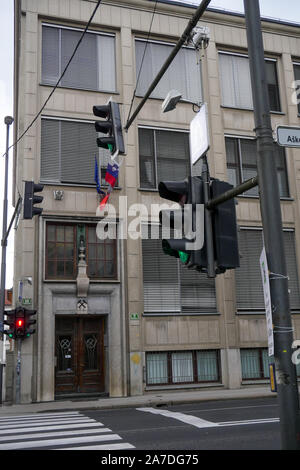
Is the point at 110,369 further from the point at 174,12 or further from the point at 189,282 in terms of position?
the point at 174,12

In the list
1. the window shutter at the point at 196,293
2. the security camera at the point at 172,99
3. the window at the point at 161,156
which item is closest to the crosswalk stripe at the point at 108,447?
the security camera at the point at 172,99

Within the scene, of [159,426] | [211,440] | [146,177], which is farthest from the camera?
[146,177]

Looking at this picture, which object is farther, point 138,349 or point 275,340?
point 138,349

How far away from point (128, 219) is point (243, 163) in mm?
6671

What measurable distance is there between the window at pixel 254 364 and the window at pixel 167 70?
11705 millimetres

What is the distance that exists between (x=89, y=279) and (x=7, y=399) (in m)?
5.48

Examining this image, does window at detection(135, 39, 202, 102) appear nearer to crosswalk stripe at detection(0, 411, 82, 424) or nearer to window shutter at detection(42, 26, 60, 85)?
window shutter at detection(42, 26, 60, 85)

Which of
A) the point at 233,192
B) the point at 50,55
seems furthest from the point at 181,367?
the point at 233,192

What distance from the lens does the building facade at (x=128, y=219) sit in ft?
65.9

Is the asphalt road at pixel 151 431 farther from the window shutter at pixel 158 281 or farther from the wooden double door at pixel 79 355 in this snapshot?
the window shutter at pixel 158 281

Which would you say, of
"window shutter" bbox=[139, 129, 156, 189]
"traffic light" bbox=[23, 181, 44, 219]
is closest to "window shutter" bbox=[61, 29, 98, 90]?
"window shutter" bbox=[139, 129, 156, 189]

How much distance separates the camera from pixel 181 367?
21141mm

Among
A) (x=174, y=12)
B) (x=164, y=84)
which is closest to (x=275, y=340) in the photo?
(x=164, y=84)

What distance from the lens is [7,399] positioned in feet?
64.4
